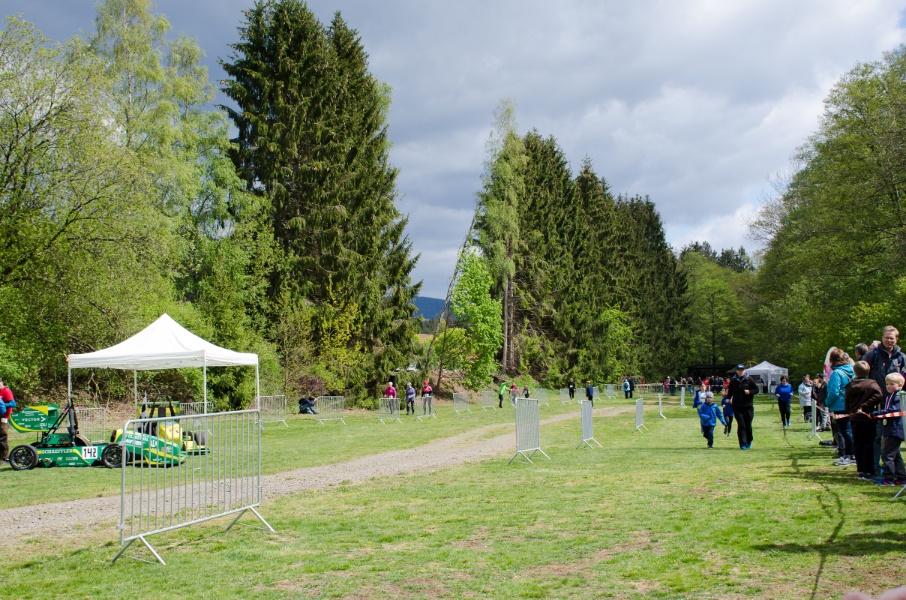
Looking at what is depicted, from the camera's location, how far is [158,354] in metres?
17.1

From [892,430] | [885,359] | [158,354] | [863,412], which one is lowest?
[892,430]

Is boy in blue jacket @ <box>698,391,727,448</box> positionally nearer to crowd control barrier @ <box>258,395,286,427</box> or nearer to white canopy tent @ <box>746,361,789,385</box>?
crowd control barrier @ <box>258,395,286,427</box>

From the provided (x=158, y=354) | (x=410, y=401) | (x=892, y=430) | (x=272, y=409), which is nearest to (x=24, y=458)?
(x=158, y=354)

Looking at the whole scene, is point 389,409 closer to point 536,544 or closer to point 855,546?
point 536,544

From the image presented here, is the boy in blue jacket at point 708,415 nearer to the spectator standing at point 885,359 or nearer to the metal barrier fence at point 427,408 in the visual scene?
the spectator standing at point 885,359

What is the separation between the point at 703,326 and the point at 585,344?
1340 inches

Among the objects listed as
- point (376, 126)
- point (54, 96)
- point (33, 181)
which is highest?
point (376, 126)

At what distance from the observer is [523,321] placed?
206 feet

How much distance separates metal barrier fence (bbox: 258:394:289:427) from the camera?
27594mm

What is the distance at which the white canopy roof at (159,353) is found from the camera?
659 inches

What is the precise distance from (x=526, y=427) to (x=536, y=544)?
7.92 metres

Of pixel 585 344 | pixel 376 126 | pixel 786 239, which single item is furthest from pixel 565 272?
pixel 376 126

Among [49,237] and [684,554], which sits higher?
[49,237]

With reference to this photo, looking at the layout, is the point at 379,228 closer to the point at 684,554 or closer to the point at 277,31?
the point at 277,31
